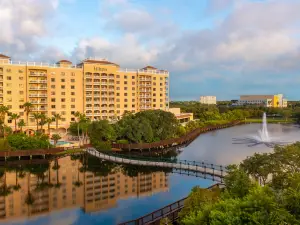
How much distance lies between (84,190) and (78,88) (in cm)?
5128

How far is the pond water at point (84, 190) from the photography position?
1078 inches

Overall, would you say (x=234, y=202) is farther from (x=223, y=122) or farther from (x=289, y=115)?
(x=289, y=115)

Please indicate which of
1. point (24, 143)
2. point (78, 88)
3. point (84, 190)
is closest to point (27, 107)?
point (78, 88)

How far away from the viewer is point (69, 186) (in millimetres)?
36000

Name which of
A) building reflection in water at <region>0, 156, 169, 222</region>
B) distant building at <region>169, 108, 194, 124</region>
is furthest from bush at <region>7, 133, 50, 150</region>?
distant building at <region>169, 108, 194, 124</region>

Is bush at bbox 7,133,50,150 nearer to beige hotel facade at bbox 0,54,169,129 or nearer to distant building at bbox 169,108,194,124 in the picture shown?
beige hotel facade at bbox 0,54,169,129

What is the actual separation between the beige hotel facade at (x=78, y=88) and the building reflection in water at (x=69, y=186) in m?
32.4

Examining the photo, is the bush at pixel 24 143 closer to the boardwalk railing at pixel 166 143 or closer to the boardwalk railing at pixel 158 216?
the boardwalk railing at pixel 166 143

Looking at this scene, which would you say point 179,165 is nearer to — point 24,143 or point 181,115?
point 24,143

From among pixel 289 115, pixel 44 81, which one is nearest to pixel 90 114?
pixel 44 81

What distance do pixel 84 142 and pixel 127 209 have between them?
126 feet

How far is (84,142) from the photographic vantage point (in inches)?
2559

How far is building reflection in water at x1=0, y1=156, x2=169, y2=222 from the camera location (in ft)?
97.1

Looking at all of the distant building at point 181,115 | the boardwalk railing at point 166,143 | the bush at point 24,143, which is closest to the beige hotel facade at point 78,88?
the distant building at point 181,115
